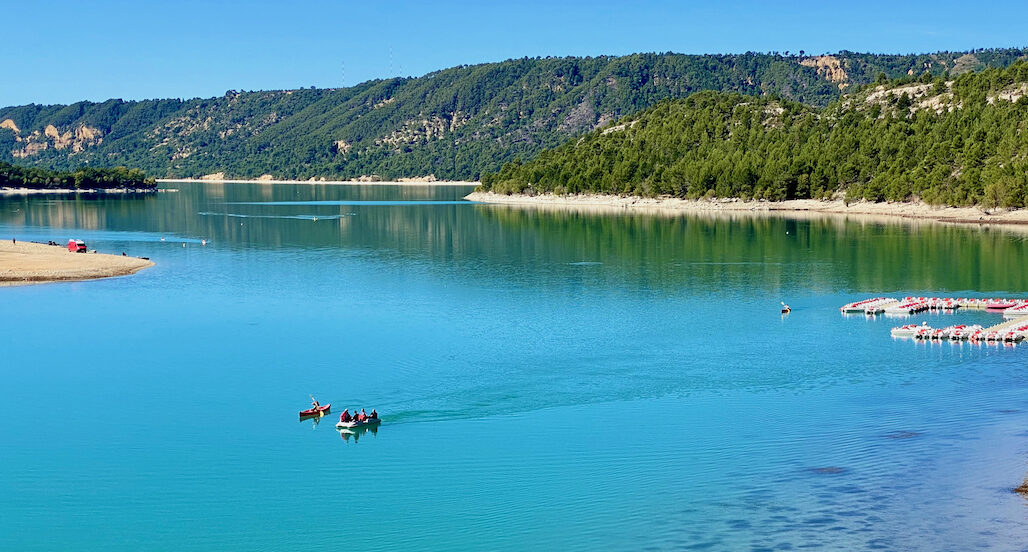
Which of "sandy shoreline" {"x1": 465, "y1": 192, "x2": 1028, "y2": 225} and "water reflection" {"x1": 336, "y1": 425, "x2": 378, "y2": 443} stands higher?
"sandy shoreline" {"x1": 465, "y1": 192, "x2": 1028, "y2": 225}

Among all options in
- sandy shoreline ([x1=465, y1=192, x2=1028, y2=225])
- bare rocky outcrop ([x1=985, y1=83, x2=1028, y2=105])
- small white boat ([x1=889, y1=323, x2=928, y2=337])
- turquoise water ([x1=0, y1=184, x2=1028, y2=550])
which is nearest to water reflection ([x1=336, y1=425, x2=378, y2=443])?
turquoise water ([x1=0, y1=184, x2=1028, y2=550])

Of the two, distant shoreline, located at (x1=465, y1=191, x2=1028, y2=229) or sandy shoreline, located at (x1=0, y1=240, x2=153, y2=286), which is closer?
sandy shoreline, located at (x1=0, y1=240, x2=153, y2=286)

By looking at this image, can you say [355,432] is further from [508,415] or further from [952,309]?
[952,309]

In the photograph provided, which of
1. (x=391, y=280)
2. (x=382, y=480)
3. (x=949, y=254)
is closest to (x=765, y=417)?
(x=382, y=480)

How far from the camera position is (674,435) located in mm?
38375

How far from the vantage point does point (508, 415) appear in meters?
41.4

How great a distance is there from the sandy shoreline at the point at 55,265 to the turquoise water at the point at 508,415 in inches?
167

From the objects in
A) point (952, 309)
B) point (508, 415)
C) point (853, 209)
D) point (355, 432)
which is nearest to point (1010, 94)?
point (853, 209)

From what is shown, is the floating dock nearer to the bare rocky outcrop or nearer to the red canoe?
the red canoe

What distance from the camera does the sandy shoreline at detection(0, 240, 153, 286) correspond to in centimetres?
8381

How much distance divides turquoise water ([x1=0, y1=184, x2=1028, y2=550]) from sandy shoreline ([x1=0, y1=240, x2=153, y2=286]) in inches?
167

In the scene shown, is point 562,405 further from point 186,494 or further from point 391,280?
point 391,280

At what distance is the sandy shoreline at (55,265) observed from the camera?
275 ft

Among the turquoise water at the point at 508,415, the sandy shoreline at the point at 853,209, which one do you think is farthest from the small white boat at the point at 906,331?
the sandy shoreline at the point at 853,209
